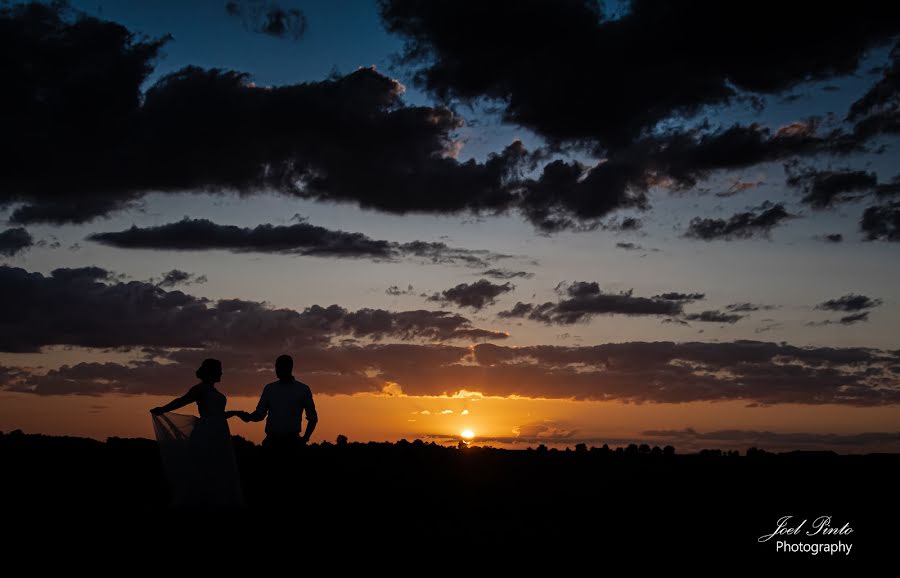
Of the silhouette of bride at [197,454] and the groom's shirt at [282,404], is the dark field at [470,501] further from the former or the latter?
the groom's shirt at [282,404]

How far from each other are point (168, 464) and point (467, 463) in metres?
15.3

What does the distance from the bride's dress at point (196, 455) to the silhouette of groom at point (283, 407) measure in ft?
1.83

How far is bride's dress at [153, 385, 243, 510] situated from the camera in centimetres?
1511

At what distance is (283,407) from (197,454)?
4.97 feet

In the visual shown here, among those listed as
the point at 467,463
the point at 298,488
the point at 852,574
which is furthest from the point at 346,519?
the point at 467,463

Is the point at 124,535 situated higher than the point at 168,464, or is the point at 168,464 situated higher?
the point at 168,464

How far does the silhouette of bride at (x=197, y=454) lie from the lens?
15086mm

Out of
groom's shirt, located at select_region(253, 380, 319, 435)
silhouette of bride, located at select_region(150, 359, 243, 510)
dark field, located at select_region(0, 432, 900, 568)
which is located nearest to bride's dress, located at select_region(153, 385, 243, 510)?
silhouette of bride, located at select_region(150, 359, 243, 510)

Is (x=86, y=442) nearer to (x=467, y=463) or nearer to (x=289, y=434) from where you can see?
(x=467, y=463)

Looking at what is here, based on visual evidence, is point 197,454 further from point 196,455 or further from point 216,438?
point 216,438

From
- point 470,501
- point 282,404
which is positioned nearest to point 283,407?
point 282,404

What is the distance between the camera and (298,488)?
15359mm

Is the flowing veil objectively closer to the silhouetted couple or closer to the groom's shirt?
the silhouetted couple

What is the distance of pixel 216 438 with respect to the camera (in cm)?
1516
